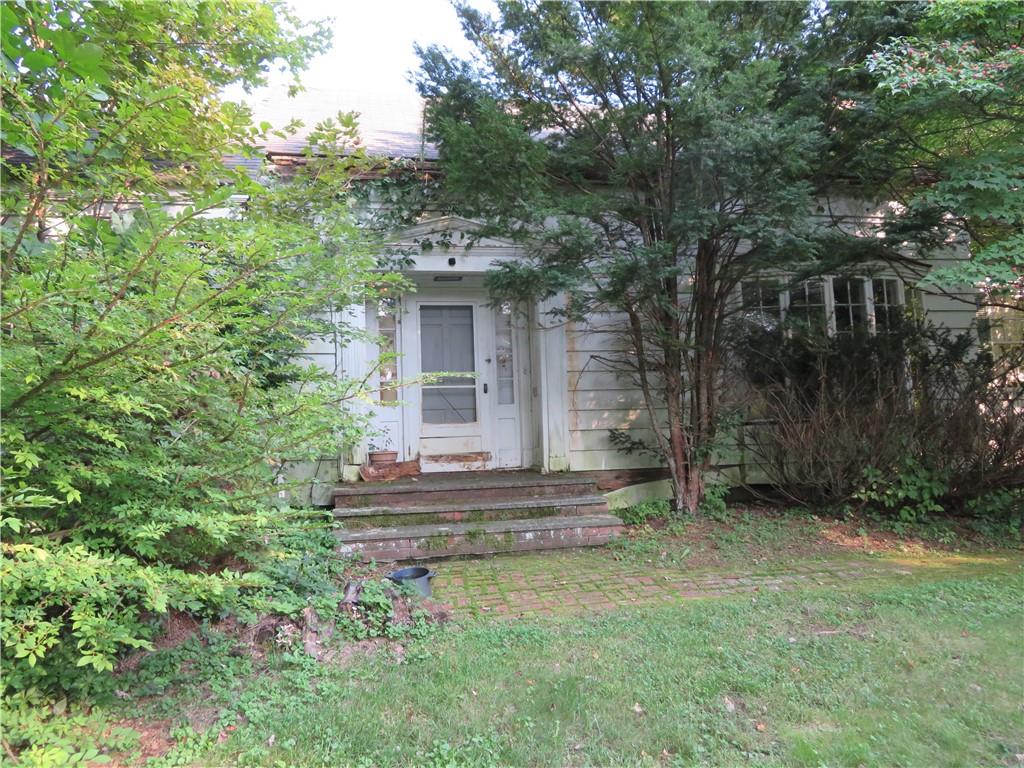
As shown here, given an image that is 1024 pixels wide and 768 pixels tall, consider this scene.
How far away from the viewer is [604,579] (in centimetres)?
438

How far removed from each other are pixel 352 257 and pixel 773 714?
3.41 metres

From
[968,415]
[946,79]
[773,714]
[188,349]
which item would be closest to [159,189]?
[188,349]

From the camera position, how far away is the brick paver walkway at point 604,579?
154 inches

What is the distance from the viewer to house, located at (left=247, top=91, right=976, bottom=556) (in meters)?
6.50

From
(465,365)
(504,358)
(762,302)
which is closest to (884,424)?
(762,302)

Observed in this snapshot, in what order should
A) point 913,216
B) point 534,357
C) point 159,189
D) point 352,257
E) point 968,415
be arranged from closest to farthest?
1. point 159,189
2. point 352,257
3. point 913,216
4. point 968,415
5. point 534,357

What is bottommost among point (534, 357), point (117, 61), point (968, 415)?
point (968, 415)

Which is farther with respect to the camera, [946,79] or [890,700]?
[946,79]

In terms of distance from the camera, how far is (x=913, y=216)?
5.20m

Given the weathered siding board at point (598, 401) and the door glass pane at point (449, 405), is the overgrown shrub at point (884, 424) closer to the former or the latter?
the weathered siding board at point (598, 401)

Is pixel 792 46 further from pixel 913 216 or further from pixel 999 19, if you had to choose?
pixel 913 216

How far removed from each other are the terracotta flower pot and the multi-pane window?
427 cm

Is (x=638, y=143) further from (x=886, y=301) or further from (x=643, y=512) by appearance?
(x=886, y=301)

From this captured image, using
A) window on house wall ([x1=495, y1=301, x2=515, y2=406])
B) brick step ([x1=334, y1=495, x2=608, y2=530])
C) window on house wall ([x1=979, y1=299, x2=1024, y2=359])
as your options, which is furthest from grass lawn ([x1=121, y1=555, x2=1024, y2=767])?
window on house wall ([x1=979, y1=299, x2=1024, y2=359])
